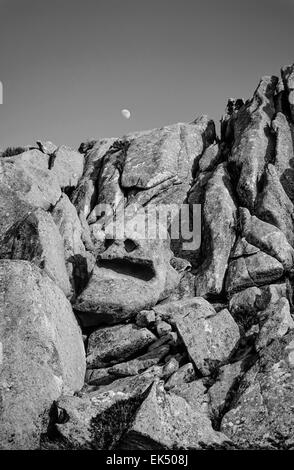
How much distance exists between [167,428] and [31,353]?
6.90 meters

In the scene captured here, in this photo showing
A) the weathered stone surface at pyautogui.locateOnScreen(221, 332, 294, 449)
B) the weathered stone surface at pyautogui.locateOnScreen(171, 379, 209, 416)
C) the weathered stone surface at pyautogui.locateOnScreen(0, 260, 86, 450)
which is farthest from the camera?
the weathered stone surface at pyautogui.locateOnScreen(171, 379, 209, 416)

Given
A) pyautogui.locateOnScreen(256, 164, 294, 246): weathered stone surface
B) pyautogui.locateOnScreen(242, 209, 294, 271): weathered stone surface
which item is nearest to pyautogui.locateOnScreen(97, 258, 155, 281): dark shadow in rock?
pyautogui.locateOnScreen(242, 209, 294, 271): weathered stone surface

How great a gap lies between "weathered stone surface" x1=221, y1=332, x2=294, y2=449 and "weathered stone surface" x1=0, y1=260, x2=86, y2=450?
295 inches

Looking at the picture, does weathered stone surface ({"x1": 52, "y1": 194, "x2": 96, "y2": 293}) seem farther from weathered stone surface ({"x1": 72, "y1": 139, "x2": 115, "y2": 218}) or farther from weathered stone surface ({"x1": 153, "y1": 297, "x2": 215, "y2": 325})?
weathered stone surface ({"x1": 72, "y1": 139, "x2": 115, "y2": 218})

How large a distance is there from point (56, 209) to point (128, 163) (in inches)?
531

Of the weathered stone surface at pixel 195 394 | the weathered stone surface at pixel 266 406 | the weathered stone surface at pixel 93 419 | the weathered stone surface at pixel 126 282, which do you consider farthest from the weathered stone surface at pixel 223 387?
the weathered stone surface at pixel 126 282

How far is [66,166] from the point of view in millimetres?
46156

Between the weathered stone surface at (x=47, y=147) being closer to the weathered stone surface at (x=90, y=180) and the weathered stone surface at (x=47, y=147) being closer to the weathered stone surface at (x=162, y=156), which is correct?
the weathered stone surface at (x=90, y=180)

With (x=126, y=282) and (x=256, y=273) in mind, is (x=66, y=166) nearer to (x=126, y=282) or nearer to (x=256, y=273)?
(x=126, y=282)

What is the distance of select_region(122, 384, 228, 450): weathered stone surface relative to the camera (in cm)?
1386

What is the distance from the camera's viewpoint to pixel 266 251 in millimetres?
29094

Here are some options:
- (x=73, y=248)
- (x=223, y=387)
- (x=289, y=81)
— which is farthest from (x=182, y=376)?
(x=289, y=81)
